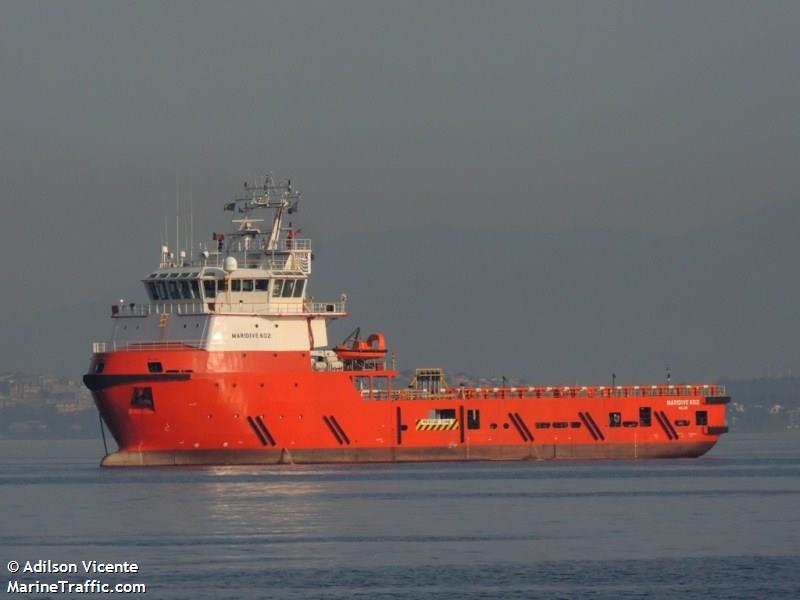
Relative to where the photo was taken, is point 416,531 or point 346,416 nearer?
point 416,531

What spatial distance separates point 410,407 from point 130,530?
2755 cm

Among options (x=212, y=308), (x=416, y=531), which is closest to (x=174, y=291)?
(x=212, y=308)

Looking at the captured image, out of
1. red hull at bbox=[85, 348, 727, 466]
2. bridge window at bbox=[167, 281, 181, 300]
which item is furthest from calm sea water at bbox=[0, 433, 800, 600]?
bridge window at bbox=[167, 281, 181, 300]

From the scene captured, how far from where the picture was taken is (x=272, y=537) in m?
49.5

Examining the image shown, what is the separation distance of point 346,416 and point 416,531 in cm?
2521

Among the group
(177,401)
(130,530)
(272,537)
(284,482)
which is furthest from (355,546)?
(177,401)

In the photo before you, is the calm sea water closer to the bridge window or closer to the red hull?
the red hull

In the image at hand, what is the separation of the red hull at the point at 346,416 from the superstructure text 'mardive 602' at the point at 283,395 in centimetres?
5

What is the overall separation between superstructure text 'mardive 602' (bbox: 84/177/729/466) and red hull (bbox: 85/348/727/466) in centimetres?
5

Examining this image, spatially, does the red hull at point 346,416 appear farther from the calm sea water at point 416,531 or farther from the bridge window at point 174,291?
the bridge window at point 174,291

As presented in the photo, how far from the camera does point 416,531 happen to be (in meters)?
51.0

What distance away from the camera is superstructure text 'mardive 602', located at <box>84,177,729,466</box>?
7325cm

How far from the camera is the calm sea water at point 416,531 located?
41.8 meters

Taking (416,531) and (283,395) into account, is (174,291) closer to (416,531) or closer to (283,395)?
(283,395)
